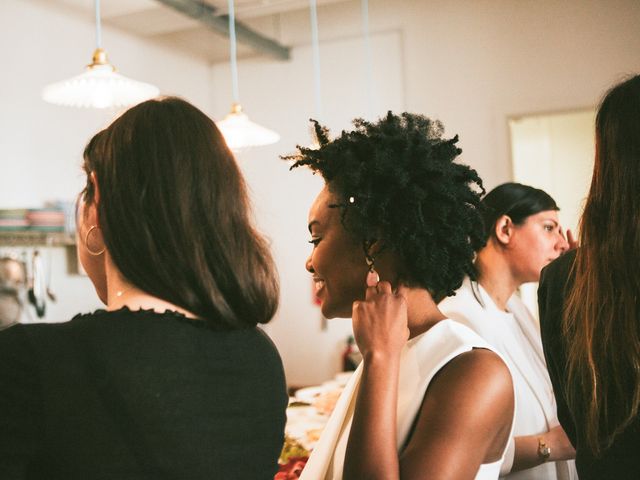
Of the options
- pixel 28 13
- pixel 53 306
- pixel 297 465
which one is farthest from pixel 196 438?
pixel 28 13

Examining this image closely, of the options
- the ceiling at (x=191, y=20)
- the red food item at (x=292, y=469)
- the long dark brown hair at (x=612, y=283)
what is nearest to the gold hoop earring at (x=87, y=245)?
the long dark brown hair at (x=612, y=283)

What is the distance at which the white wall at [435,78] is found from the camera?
4.82 meters

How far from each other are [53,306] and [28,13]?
1878 millimetres

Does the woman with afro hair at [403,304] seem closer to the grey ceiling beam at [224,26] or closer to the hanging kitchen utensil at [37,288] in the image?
the hanging kitchen utensil at [37,288]

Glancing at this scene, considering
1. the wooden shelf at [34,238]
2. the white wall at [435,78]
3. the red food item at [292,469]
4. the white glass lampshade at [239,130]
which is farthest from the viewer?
the white wall at [435,78]

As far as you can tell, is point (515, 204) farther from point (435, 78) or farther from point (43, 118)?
point (43, 118)

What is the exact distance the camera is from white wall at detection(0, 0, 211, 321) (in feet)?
13.5

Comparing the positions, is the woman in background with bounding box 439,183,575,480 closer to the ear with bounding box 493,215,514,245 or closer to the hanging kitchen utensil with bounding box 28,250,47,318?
the ear with bounding box 493,215,514,245

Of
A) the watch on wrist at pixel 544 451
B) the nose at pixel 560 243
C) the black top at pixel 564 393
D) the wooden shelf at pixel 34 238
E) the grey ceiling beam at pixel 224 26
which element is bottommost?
the watch on wrist at pixel 544 451

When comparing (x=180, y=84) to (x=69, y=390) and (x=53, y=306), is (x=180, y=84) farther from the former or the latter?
(x=69, y=390)

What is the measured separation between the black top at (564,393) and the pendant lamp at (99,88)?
1.54m

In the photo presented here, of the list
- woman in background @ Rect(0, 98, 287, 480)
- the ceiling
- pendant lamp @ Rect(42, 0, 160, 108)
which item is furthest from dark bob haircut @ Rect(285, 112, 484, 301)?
the ceiling

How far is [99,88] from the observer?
2.44 meters

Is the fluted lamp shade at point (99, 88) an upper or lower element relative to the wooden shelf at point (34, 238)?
upper
